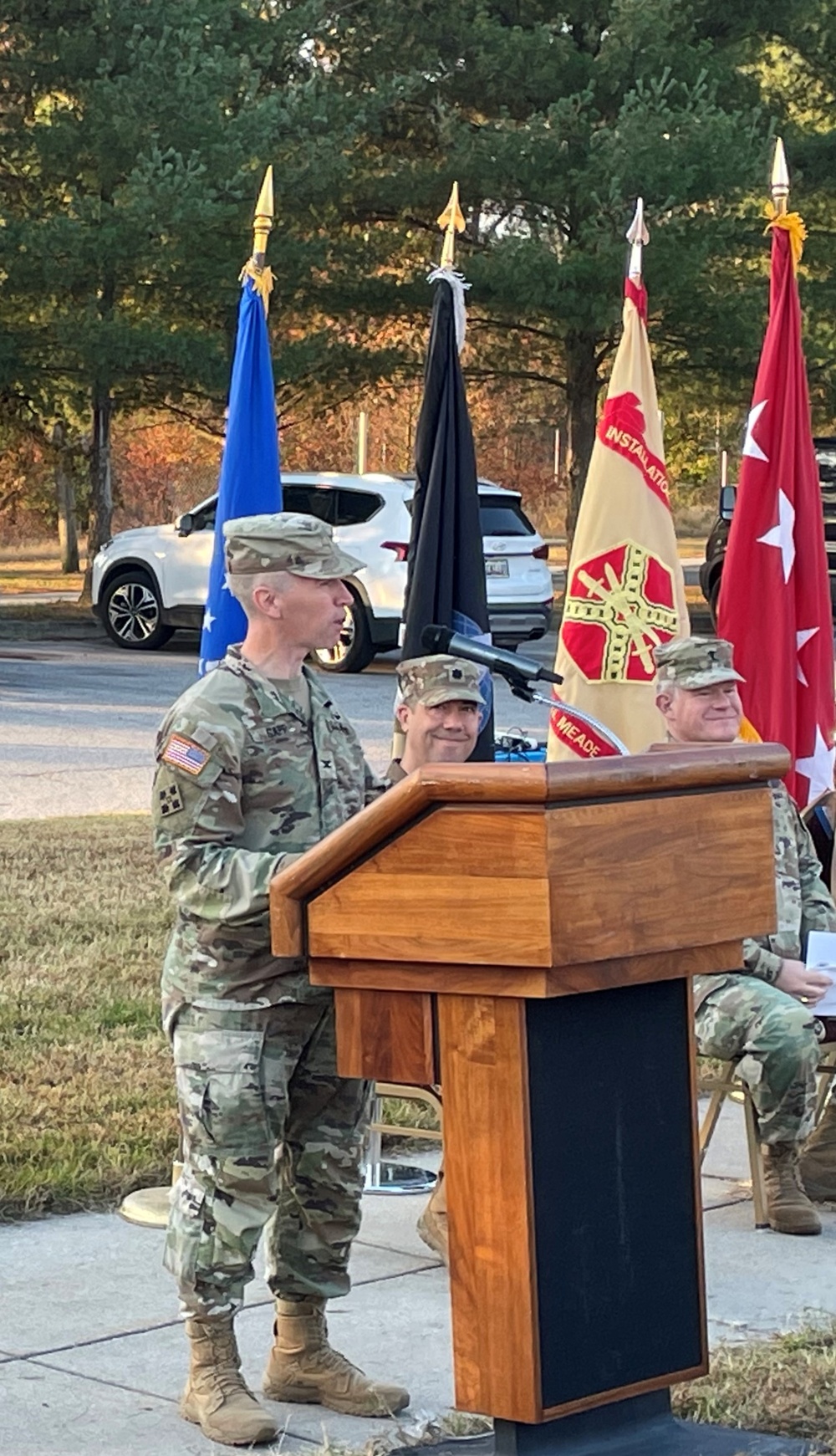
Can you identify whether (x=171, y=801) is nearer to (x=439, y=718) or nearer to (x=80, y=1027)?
(x=439, y=718)

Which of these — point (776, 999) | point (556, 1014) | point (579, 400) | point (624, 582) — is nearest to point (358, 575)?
point (579, 400)

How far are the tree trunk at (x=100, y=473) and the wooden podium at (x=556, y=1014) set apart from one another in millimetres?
22507

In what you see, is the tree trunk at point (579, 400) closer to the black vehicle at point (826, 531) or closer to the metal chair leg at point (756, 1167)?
the black vehicle at point (826, 531)

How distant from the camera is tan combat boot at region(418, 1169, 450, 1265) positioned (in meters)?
5.55

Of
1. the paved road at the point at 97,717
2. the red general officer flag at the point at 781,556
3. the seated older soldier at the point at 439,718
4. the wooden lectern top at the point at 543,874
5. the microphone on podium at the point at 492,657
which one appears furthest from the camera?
the paved road at the point at 97,717

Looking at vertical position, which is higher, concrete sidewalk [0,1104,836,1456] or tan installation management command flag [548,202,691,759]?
tan installation management command flag [548,202,691,759]

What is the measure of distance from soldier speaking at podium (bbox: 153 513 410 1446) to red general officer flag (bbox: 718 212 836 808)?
4.19 metres

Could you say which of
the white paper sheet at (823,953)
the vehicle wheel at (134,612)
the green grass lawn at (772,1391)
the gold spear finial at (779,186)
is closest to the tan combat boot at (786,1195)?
the white paper sheet at (823,953)

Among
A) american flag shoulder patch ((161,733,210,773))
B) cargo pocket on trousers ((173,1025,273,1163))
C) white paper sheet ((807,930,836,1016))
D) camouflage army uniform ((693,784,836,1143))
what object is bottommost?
camouflage army uniform ((693,784,836,1143))

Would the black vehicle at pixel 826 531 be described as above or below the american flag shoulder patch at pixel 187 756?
above

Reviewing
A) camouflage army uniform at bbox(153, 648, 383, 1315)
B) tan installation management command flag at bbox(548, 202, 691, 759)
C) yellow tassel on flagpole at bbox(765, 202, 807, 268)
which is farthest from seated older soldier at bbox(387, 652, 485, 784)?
yellow tassel on flagpole at bbox(765, 202, 807, 268)

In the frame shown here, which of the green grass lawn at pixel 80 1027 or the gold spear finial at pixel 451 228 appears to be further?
the gold spear finial at pixel 451 228

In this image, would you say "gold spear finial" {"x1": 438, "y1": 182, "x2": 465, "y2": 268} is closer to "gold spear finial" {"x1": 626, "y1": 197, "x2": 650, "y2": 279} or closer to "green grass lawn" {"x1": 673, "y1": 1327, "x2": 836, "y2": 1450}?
"gold spear finial" {"x1": 626, "y1": 197, "x2": 650, "y2": 279}

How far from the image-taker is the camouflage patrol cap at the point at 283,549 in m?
4.21
